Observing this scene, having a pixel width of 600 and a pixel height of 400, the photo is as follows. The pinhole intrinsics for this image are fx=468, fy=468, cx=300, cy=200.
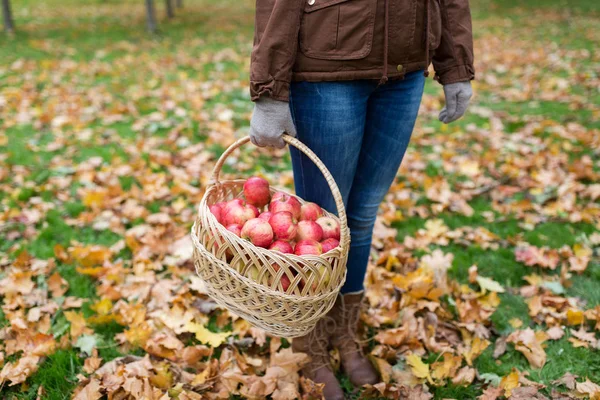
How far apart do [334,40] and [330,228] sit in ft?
2.05

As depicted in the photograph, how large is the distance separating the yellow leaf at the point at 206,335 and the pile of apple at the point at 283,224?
0.74 meters

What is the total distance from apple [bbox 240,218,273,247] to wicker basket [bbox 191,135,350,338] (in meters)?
0.07

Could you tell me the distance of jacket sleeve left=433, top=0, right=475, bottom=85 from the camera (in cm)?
165

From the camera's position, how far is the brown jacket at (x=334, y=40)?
1.39 meters

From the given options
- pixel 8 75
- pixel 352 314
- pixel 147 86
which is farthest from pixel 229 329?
pixel 8 75

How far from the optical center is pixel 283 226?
1566mm

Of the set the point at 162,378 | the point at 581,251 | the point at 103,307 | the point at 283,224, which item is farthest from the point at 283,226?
the point at 581,251

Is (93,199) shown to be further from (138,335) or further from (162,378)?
(162,378)

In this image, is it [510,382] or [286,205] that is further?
[510,382]

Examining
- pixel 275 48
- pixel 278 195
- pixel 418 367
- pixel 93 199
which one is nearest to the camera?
pixel 275 48

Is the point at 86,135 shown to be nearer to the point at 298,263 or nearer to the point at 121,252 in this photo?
the point at 121,252

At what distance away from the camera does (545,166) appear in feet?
12.6

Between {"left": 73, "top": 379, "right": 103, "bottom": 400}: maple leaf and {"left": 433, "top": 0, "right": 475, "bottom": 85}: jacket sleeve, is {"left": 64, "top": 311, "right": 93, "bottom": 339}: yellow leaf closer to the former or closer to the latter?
{"left": 73, "top": 379, "right": 103, "bottom": 400}: maple leaf

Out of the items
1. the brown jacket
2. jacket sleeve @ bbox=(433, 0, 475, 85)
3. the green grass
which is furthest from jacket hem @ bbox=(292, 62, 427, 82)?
the green grass
